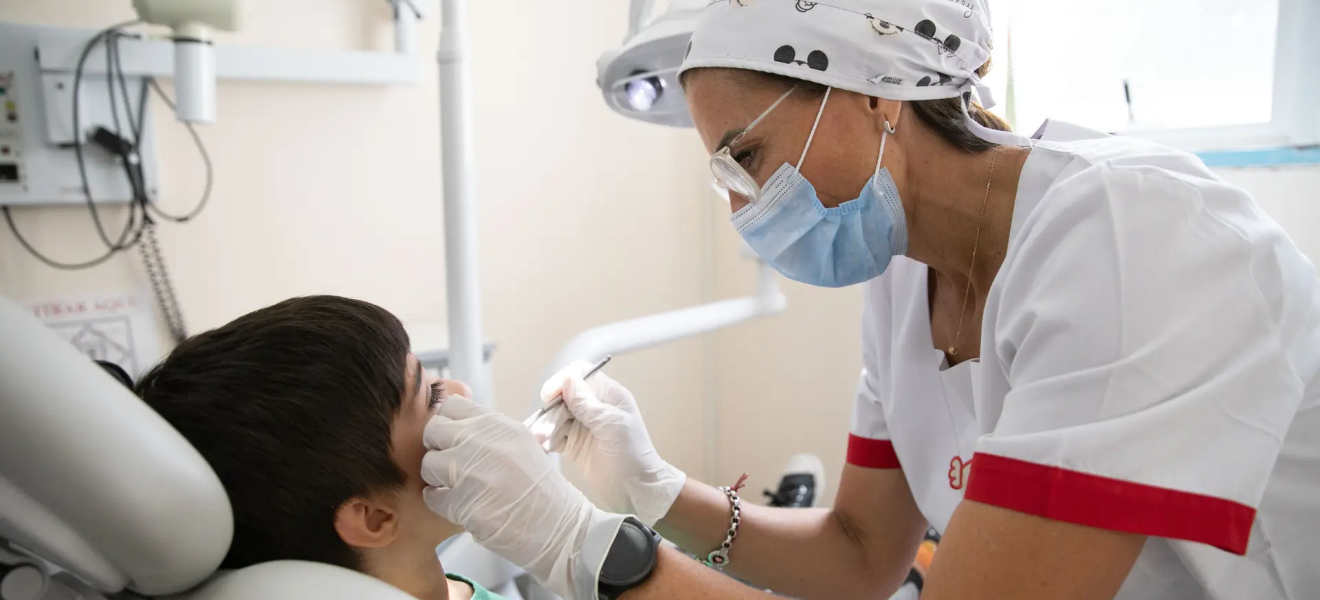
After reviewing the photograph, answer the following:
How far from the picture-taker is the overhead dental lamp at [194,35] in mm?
1177

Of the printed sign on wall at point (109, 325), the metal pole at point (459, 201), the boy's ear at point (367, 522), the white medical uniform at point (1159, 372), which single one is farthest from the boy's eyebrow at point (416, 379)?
the printed sign on wall at point (109, 325)

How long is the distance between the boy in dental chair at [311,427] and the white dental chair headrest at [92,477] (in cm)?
17

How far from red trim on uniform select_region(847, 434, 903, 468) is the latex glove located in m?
0.50

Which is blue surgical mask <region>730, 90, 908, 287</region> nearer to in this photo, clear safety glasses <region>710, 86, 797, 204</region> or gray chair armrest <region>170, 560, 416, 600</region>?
clear safety glasses <region>710, 86, 797, 204</region>

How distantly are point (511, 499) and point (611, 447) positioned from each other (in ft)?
0.94

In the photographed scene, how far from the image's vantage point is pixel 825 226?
1002 millimetres

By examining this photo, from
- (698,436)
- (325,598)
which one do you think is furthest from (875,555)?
(698,436)

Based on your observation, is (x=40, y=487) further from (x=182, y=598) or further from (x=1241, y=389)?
(x=1241, y=389)

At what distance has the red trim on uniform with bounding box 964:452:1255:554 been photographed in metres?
0.71

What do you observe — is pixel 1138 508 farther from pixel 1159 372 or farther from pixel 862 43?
pixel 862 43

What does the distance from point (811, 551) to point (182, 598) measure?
33.7 inches

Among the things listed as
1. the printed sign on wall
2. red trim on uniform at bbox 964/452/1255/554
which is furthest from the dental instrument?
the printed sign on wall

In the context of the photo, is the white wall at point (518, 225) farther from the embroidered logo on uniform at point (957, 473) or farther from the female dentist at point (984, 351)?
the embroidered logo on uniform at point (957, 473)

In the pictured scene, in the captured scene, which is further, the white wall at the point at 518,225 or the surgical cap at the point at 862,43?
the white wall at the point at 518,225
